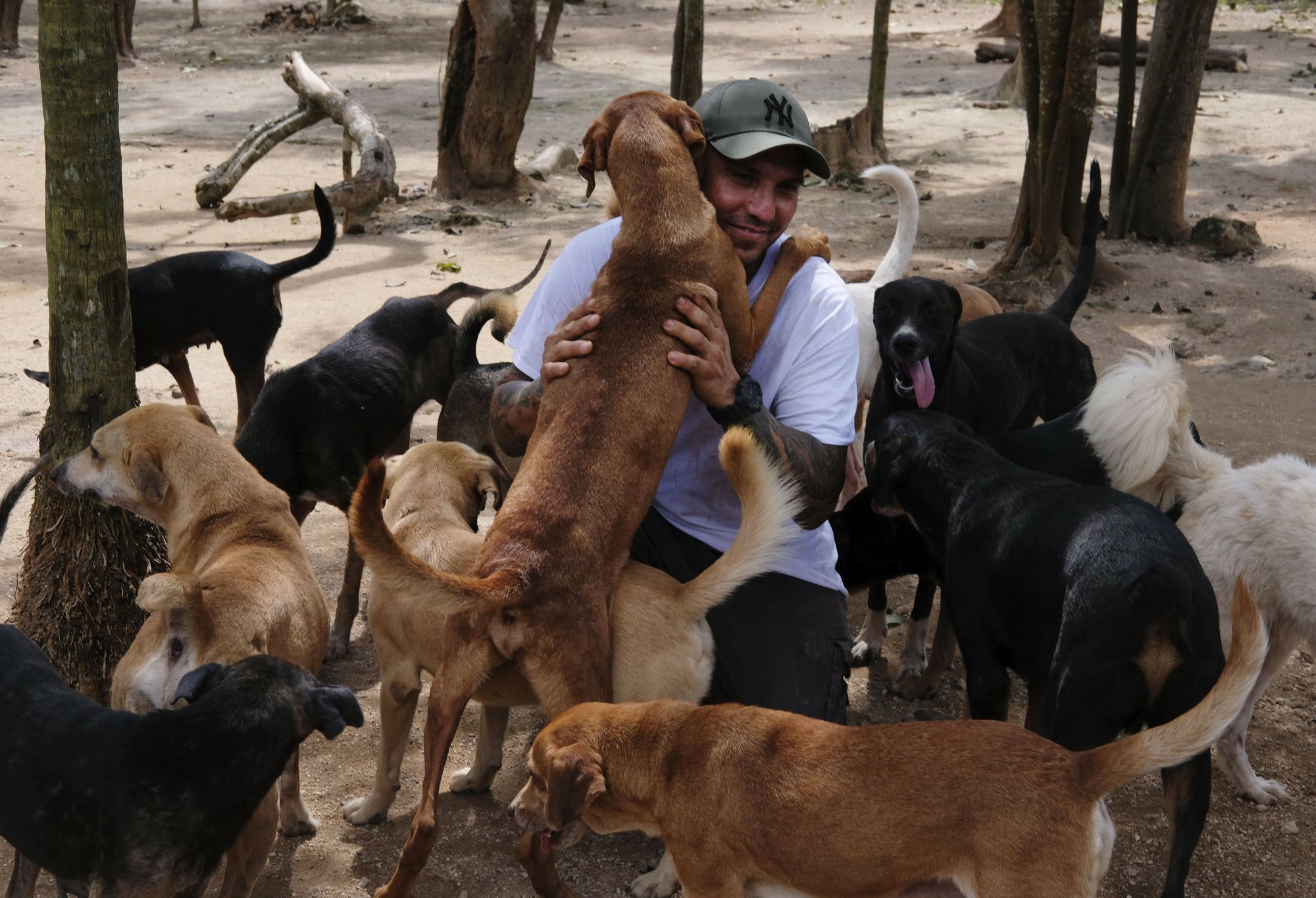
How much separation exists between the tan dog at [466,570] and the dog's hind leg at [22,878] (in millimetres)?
904

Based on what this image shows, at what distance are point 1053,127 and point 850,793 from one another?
772 cm

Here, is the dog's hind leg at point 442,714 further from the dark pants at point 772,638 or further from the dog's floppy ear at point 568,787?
the dark pants at point 772,638

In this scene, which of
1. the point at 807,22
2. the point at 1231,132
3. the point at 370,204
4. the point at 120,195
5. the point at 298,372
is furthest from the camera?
the point at 807,22

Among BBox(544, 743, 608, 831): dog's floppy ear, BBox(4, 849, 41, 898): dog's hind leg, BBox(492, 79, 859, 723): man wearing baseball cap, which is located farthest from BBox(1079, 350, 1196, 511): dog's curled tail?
BBox(4, 849, 41, 898): dog's hind leg

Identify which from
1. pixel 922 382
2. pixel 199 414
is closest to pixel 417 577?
pixel 199 414

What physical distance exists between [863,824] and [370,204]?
30.2 ft

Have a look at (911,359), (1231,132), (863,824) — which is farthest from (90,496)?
(1231,132)

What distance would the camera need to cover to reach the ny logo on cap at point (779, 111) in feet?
12.2

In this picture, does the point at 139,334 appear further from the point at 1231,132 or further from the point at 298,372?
the point at 1231,132

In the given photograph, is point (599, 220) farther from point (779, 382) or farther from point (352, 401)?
point (779, 382)

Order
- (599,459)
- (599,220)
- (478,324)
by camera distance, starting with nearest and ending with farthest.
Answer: (599,459) < (478,324) < (599,220)

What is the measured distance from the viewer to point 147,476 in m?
3.87

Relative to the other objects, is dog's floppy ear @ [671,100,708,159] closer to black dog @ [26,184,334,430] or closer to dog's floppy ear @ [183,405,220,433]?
dog's floppy ear @ [183,405,220,433]

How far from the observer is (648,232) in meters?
3.50
